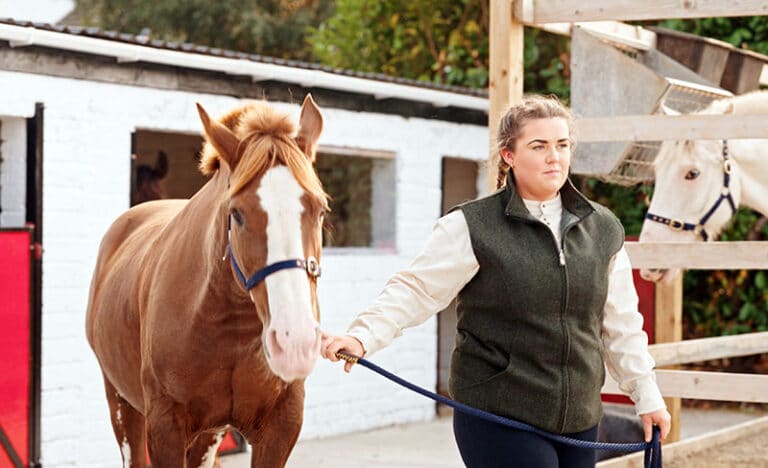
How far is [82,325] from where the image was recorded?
6039 millimetres

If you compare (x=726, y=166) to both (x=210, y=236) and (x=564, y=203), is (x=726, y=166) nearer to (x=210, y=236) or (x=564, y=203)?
(x=564, y=203)

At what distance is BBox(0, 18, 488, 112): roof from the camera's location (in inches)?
225

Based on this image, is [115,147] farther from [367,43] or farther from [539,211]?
[367,43]

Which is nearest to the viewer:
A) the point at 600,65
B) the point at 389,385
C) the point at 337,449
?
the point at 600,65

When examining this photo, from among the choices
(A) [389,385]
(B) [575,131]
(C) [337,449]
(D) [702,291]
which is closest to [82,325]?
(C) [337,449]

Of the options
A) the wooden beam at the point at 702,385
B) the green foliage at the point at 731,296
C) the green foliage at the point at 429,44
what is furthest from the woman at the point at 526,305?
the green foliage at the point at 429,44

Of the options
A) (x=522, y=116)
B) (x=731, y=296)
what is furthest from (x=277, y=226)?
(x=731, y=296)

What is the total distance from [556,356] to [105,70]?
4.27 metres

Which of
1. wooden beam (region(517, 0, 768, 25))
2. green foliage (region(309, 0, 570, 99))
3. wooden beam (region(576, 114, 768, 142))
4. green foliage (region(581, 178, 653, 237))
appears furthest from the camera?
green foliage (region(309, 0, 570, 99))

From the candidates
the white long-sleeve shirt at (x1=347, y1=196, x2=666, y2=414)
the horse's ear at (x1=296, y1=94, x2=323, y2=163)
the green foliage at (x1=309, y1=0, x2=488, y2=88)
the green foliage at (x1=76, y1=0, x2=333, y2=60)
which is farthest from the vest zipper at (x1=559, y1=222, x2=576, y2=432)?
the green foliage at (x1=76, y1=0, x2=333, y2=60)

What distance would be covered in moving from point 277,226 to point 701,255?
2479mm

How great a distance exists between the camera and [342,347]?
2.55 m

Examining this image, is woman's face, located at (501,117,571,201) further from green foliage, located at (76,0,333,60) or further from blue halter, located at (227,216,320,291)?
green foliage, located at (76,0,333,60)

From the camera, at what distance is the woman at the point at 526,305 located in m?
2.65
